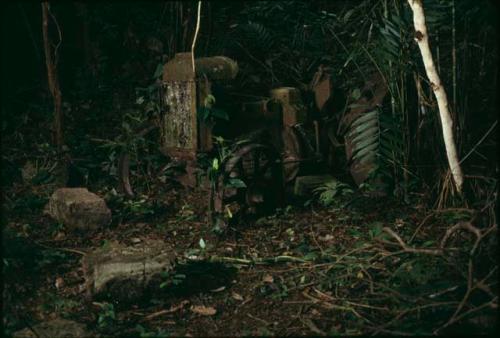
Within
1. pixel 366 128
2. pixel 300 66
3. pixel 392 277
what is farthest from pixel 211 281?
pixel 300 66

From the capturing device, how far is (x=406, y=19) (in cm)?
566

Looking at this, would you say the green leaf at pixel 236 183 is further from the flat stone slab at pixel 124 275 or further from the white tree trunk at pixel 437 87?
the white tree trunk at pixel 437 87

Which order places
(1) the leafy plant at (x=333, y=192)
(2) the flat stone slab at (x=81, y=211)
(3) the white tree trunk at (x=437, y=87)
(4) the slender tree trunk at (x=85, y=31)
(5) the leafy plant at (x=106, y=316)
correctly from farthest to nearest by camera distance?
(4) the slender tree trunk at (x=85, y=31) → (1) the leafy plant at (x=333, y=192) → (2) the flat stone slab at (x=81, y=211) → (3) the white tree trunk at (x=437, y=87) → (5) the leafy plant at (x=106, y=316)

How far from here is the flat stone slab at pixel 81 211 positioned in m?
5.59

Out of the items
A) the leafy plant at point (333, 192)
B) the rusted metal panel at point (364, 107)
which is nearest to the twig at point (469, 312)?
the leafy plant at point (333, 192)

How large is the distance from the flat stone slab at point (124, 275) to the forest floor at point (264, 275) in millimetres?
75

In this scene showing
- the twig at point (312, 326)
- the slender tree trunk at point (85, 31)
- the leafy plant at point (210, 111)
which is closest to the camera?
the twig at point (312, 326)

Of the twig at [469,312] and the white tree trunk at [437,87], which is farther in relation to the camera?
the white tree trunk at [437,87]

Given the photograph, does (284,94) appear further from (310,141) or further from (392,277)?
(392,277)

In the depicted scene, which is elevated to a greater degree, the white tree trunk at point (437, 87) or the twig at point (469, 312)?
the white tree trunk at point (437, 87)

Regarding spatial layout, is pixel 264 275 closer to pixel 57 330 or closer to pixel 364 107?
pixel 57 330

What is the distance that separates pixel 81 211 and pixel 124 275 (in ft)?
4.95

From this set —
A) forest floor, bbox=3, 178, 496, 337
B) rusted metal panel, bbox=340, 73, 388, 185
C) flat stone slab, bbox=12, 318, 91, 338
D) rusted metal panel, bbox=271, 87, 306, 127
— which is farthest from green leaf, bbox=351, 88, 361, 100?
flat stone slab, bbox=12, 318, 91, 338

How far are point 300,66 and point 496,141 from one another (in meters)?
2.61
